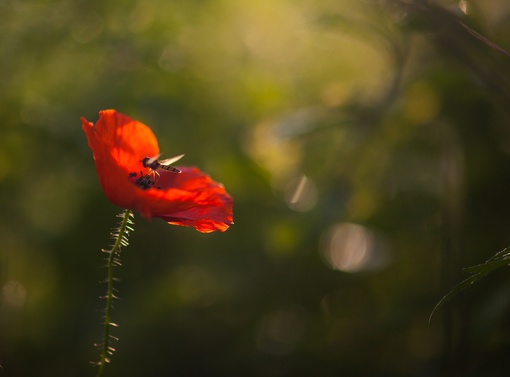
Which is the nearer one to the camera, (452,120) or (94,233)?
(452,120)

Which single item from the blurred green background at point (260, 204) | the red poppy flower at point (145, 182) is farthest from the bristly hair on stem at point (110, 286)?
the blurred green background at point (260, 204)

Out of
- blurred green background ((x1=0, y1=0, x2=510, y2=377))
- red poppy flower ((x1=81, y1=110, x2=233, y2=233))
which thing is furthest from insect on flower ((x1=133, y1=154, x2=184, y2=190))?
blurred green background ((x1=0, y1=0, x2=510, y2=377))

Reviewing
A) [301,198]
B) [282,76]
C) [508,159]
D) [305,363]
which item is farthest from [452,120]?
[282,76]

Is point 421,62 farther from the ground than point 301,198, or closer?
farther from the ground

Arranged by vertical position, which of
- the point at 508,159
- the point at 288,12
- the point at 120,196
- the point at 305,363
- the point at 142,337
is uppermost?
the point at 120,196

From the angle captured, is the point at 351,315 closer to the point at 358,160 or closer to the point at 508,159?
the point at 358,160

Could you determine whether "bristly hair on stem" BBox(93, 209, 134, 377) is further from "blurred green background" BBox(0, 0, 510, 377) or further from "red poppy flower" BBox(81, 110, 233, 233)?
"blurred green background" BBox(0, 0, 510, 377)

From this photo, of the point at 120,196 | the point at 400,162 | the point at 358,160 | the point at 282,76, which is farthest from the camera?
the point at 282,76

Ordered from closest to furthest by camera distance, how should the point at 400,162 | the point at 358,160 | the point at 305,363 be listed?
the point at 305,363 < the point at 358,160 < the point at 400,162
